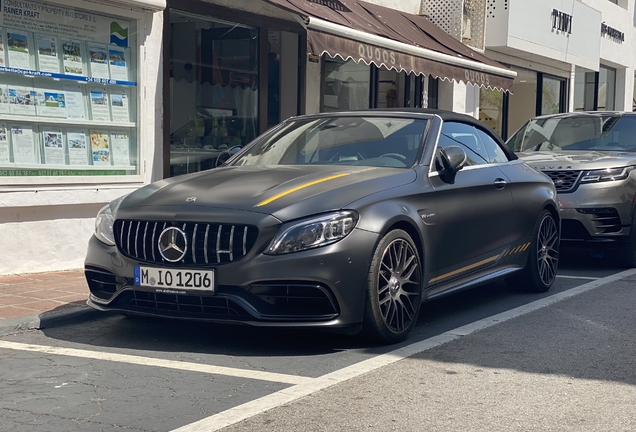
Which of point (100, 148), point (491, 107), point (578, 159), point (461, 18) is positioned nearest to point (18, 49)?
point (100, 148)

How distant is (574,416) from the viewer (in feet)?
13.9

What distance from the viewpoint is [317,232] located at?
532 cm

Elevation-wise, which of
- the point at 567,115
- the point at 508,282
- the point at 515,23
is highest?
the point at 515,23

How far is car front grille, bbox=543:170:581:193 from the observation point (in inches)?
383

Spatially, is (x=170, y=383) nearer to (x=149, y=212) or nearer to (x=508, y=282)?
(x=149, y=212)

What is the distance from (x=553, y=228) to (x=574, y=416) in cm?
417

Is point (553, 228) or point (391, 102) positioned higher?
point (391, 102)

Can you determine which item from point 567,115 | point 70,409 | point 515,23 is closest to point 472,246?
point 70,409

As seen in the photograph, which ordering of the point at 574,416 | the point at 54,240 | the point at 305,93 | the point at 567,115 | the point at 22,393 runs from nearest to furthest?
1. the point at 574,416
2. the point at 22,393
3. the point at 54,240
4. the point at 567,115
5. the point at 305,93

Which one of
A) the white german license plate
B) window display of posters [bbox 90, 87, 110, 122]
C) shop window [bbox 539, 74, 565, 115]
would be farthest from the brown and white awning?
shop window [bbox 539, 74, 565, 115]

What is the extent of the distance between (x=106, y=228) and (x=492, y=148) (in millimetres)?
3421

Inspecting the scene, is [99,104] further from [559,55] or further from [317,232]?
[559,55]

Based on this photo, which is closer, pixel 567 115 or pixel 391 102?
pixel 567 115

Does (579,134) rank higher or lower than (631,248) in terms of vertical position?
higher
